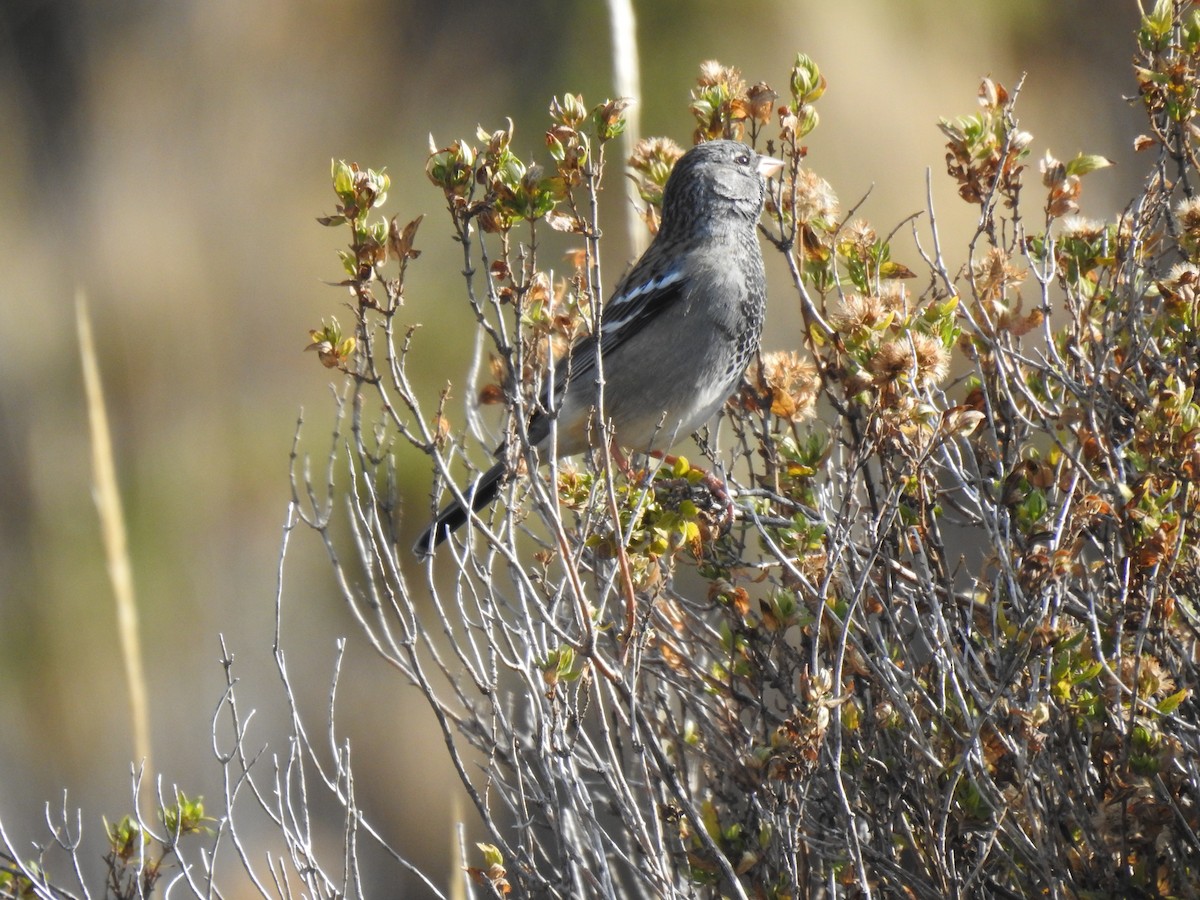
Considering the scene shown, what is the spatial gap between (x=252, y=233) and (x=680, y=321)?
3972mm

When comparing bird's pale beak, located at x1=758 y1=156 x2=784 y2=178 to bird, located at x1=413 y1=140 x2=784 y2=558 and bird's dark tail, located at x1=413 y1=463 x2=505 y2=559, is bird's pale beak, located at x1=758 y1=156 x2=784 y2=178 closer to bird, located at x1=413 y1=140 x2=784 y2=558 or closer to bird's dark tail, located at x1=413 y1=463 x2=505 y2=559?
bird, located at x1=413 y1=140 x2=784 y2=558

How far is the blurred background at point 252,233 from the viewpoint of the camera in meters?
6.48

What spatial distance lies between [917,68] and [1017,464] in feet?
14.4

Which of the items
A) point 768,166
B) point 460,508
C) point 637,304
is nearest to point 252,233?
point 637,304

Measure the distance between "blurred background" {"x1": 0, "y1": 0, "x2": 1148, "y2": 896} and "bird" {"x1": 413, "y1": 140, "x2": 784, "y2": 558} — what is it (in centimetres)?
212

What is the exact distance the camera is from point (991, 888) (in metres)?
2.46

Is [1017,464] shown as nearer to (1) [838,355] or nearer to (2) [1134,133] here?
(1) [838,355]

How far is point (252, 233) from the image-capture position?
7164mm

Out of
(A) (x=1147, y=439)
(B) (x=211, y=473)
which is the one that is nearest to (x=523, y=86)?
(B) (x=211, y=473)

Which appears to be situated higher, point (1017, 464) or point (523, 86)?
point (523, 86)

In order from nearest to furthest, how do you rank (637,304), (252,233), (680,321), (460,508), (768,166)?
(768,166) < (460,508) < (680,321) < (637,304) < (252,233)

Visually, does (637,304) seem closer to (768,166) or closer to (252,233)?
Result: (768,166)

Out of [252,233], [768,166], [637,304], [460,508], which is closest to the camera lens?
[768,166]

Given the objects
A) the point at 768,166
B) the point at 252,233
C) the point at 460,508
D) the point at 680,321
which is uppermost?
the point at 252,233
